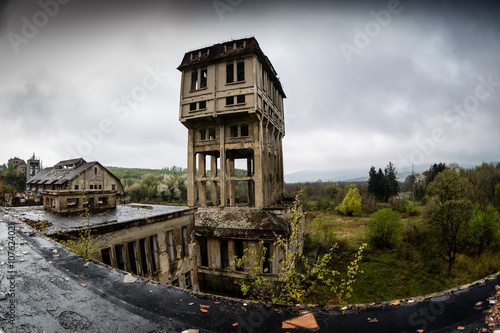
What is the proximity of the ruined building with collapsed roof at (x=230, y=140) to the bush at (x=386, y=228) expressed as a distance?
47.1 ft

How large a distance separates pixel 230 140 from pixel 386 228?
2055 centimetres

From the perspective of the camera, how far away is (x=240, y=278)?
14.9 meters

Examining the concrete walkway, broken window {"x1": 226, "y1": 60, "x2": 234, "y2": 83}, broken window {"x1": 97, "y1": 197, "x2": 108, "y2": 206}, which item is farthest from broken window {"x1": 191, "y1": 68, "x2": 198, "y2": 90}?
the concrete walkway

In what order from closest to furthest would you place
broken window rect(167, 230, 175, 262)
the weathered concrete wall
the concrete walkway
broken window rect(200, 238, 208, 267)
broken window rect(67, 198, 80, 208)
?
the concrete walkway, the weathered concrete wall, broken window rect(67, 198, 80, 208), broken window rect(167, 230, 175, 262), broken window rect(200, 238, 208, 267)

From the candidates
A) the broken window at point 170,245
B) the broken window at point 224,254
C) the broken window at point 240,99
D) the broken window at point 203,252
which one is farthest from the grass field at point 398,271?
the broken window at point 240,99

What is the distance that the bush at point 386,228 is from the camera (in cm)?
2522

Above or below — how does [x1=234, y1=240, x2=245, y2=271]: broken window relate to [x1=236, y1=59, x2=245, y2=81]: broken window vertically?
below

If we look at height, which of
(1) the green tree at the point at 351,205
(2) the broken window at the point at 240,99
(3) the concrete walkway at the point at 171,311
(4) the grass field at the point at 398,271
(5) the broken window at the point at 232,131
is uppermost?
(2) the broken window at the point at 240,99

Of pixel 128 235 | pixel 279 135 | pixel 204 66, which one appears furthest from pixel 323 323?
pixel 279 135

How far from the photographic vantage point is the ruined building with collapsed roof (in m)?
15.0

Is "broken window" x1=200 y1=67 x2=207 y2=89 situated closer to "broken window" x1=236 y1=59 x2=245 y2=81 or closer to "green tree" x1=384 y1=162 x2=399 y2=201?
"broken window" x1=236 y1=59 x2=245 y2=81

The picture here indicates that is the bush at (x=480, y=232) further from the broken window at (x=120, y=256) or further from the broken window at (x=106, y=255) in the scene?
the broken window at (x=106, y=255)

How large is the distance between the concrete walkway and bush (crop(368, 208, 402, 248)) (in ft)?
84.0

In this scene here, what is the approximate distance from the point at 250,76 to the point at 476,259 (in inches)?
1044
